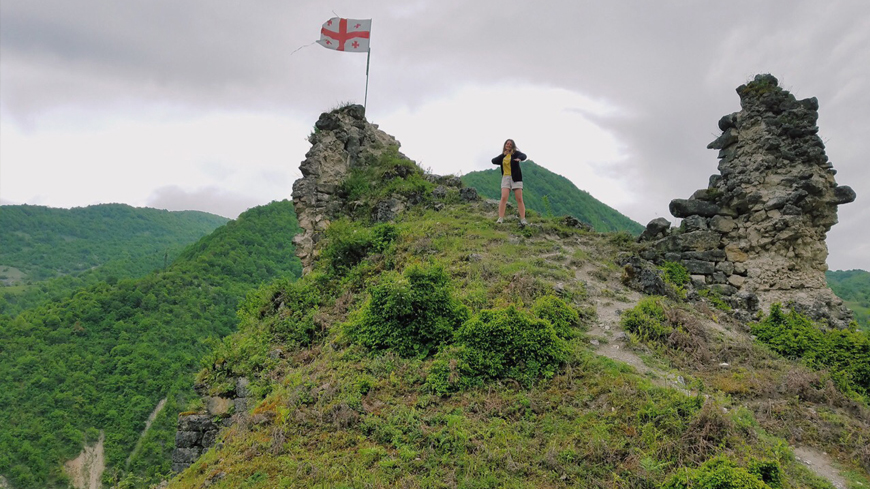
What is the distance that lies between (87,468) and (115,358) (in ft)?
29.1

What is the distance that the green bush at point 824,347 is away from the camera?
19.8 ft

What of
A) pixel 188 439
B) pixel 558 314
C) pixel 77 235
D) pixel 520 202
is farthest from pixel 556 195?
pixel 77 235

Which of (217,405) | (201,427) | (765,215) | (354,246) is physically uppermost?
(765,215)

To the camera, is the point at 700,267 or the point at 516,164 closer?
the point at 700,267

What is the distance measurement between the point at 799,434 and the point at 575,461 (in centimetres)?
224

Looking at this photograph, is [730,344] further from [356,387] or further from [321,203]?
[321,203]

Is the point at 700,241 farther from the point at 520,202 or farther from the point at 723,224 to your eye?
the point at 520,202

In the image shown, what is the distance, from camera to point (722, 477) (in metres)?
3.54

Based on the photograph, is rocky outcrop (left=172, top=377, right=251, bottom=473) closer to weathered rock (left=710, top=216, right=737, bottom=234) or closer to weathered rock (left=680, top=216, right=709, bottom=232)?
weathered rock (left=680, top=216, right=709, bottom=232)

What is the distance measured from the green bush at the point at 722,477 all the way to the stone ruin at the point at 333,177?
370 inches

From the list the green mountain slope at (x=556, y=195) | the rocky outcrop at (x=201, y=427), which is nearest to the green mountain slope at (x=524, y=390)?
the rocky outcrop at (x=201, y=427)

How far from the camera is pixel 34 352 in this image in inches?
1629

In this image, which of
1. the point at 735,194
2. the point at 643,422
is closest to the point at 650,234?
the point at 735,194

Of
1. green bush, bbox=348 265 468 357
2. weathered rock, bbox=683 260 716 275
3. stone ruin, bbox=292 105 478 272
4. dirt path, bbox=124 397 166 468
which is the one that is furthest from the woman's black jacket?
dirt path, bbox=124 397 166 468
